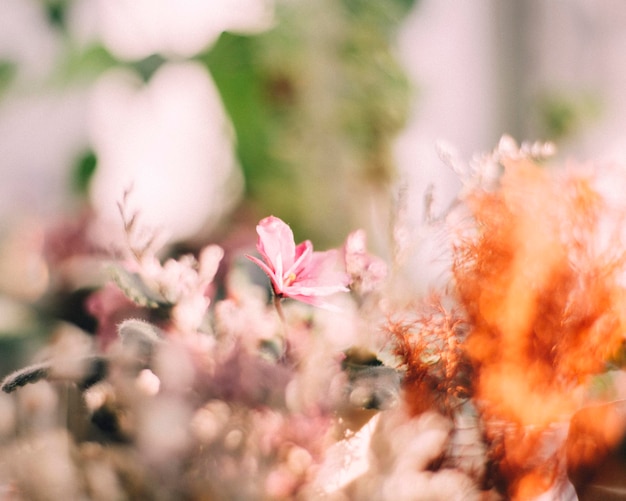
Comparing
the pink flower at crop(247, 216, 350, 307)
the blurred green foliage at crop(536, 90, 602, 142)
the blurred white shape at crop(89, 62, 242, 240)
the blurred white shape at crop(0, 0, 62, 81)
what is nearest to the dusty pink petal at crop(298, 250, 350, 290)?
the pink flower at crop(247, 216, 350, 307)

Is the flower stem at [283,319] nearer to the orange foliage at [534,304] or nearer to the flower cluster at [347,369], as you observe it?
the flower cluster at [347,369]

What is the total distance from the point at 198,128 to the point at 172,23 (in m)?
0.08

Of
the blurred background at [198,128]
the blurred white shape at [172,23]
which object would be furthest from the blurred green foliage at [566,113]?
the blurred white shape at [172,23]

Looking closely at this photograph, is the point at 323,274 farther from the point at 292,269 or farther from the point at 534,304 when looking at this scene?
the point at 534,304

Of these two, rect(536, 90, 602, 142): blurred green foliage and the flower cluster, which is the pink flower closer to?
the flower cluster

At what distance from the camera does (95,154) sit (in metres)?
0.43

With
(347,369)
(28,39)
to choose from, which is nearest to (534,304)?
(347,369)

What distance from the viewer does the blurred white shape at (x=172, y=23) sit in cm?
43

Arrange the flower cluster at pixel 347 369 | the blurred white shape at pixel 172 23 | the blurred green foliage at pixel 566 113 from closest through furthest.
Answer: the flower cluster at pixel 347 369 → the blurred white shape at pixel 172 23 → the blurred green foliage at pixel 566 113

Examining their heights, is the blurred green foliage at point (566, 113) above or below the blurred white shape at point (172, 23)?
below

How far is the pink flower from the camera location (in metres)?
0.35

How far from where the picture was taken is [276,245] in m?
0.36

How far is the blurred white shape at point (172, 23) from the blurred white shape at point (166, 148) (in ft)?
0.06

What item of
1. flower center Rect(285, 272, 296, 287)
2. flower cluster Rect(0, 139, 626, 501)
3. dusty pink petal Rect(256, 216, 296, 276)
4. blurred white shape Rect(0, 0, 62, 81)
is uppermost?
blurred white shape Rect(0, 0, 62, 81)
